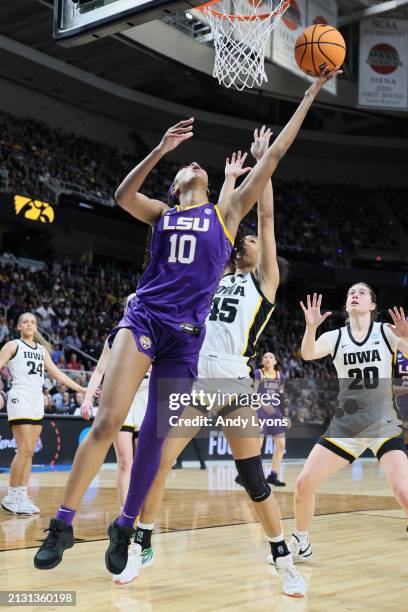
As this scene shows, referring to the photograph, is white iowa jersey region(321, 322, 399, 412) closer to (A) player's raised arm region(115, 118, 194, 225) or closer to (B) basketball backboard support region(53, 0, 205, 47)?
(A) player's raised arm region(115, 118, 194, 225)

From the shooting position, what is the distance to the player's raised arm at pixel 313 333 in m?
5.11

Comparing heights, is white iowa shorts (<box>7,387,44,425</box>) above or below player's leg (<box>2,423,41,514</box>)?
above

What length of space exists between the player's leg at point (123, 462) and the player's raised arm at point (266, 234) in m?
2.50

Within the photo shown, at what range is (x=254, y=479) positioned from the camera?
4172mm

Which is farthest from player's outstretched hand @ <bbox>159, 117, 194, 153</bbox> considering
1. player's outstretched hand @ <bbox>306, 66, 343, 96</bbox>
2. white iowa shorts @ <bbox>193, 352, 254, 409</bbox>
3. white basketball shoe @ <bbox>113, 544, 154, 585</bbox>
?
white basketball shoe @ <bbox>113, 544, 154, 585</bbox>

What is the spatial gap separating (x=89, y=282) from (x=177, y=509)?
14906 millimetres

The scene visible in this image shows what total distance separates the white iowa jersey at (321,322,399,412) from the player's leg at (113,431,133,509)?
207cm

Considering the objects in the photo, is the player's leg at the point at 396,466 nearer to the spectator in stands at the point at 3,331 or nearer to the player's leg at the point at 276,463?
the player's leg at the point at 276,463

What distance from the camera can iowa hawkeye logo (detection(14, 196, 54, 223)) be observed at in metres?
19.0

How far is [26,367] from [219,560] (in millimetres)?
→ 3698

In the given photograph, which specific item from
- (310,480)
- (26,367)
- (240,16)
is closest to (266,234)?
(310,480)

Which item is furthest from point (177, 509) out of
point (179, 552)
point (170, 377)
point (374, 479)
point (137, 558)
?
point (374, 479)

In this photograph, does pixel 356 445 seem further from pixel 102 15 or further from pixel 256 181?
pixel 102 15

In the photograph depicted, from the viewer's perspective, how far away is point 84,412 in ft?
17.7
